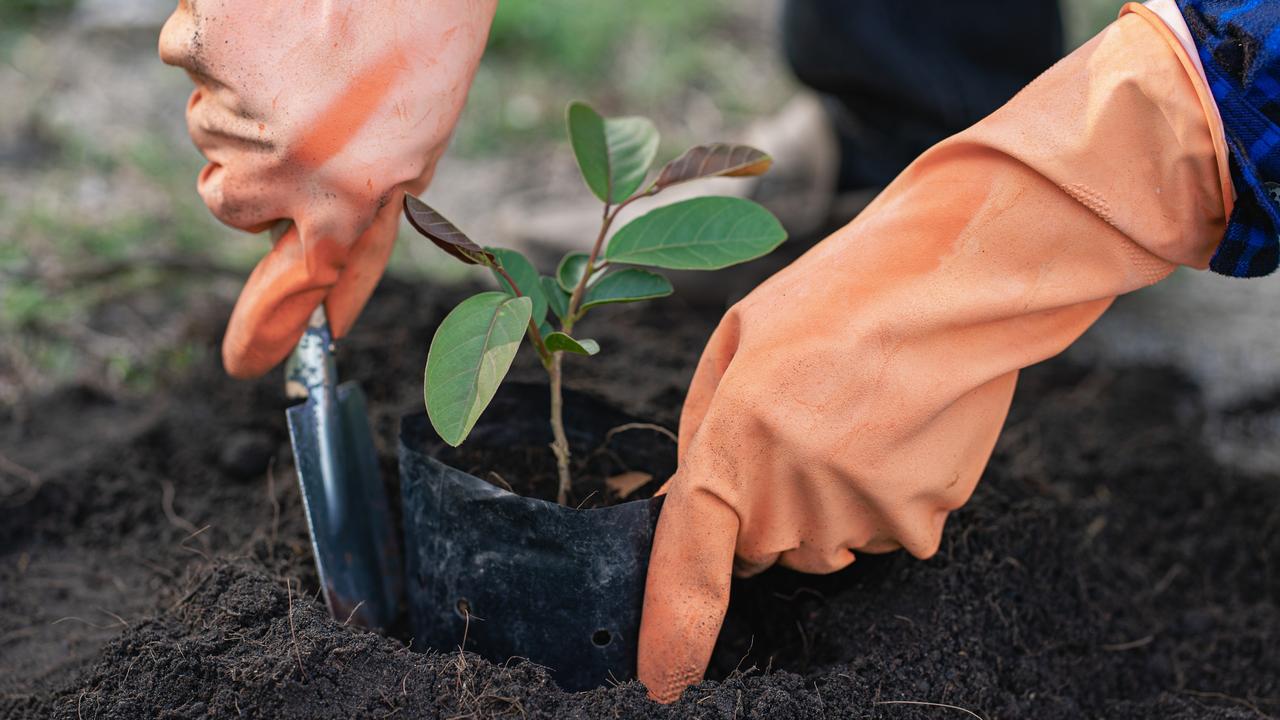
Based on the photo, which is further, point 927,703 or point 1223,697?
point 1223,697

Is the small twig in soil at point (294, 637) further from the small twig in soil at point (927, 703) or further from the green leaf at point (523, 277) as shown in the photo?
the small twig in soil at point (927, 703)

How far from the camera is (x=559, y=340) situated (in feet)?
3.77

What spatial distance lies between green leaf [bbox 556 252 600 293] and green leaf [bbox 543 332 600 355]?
0.14 m

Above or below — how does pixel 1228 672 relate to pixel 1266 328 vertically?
above

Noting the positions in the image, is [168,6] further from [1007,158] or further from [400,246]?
[1007,158]

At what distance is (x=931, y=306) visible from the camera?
1127 millimetres

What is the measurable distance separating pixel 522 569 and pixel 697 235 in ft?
1.44

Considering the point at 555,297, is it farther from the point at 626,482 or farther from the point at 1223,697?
the point at 1223,697

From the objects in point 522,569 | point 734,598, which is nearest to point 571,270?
point 522,569

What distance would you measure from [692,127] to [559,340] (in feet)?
8.36

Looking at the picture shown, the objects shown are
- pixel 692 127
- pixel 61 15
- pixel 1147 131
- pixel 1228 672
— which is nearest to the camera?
pixel 1147 131

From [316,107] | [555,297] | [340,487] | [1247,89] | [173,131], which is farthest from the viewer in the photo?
[173,131]

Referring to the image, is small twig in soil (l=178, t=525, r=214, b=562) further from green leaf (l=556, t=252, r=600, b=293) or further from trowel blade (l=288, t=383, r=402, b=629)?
green leaf (l=556, t=252, r=600, b=293)

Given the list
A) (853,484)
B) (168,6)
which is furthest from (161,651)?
(168,6)
